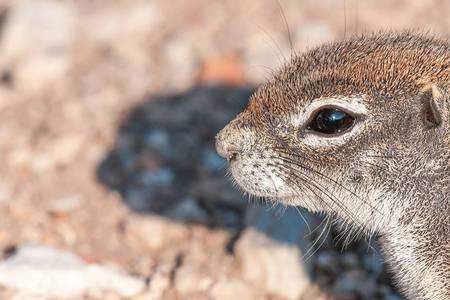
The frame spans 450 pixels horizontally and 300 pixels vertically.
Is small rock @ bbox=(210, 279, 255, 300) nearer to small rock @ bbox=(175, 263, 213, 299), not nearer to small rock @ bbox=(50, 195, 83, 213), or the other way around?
small rock @ bbox=(175, 263, 213, 299)

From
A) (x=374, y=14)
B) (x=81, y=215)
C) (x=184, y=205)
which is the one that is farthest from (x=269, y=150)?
(x=374, y=14)

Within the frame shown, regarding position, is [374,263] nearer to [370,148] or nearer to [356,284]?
[356,284]

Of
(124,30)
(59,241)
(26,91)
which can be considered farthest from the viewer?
(124,30)

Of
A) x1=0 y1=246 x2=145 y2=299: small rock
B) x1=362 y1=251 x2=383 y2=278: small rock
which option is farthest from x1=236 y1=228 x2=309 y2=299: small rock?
x1=0 y1=246 x2=145 y2=299: small rock

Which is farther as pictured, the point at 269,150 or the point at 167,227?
the point at 167,227

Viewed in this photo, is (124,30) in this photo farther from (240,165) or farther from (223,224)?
(240,165)
